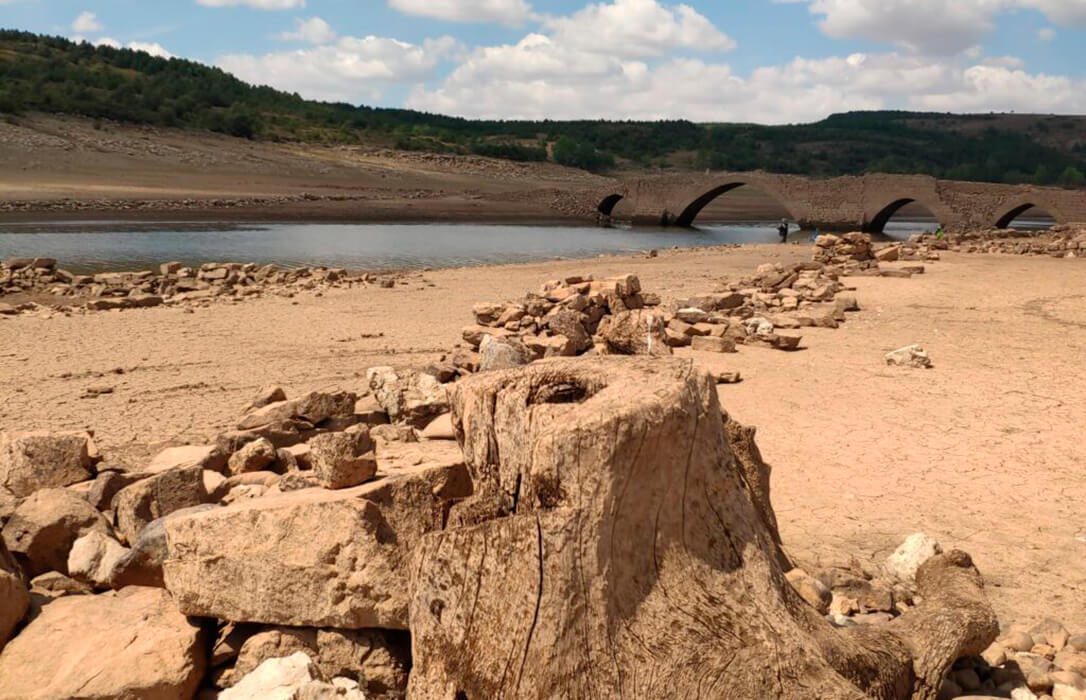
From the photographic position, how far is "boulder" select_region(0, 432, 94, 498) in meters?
4.95

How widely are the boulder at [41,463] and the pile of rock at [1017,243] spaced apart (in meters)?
26.5

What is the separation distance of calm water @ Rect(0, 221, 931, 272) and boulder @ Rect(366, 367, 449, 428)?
1885 cm

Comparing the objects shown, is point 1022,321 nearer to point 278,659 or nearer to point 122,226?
point 278,659

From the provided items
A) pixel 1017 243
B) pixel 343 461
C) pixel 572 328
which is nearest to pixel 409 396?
pixel 343 461

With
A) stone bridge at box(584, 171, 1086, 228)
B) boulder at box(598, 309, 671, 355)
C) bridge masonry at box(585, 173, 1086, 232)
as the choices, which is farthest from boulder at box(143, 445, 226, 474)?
stone bridge at box(584, 171, 1086, 228)

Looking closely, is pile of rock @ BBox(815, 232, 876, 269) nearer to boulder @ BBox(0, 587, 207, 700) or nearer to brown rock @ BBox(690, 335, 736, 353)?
brown rock @ BBox(690, 335, 736, 353)

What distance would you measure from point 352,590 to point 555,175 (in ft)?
240

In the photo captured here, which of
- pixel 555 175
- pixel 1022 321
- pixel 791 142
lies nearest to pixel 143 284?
pixel 1022 321

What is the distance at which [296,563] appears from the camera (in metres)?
3.17

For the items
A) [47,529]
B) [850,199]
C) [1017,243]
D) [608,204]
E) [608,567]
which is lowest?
[47,529]

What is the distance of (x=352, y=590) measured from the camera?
3131mm

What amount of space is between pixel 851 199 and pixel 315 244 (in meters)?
29.2

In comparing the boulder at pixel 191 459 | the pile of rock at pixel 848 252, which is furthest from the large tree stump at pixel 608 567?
the pile of rock at pixel 848 252

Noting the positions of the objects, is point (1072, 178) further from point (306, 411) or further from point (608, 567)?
point (608, 567)
